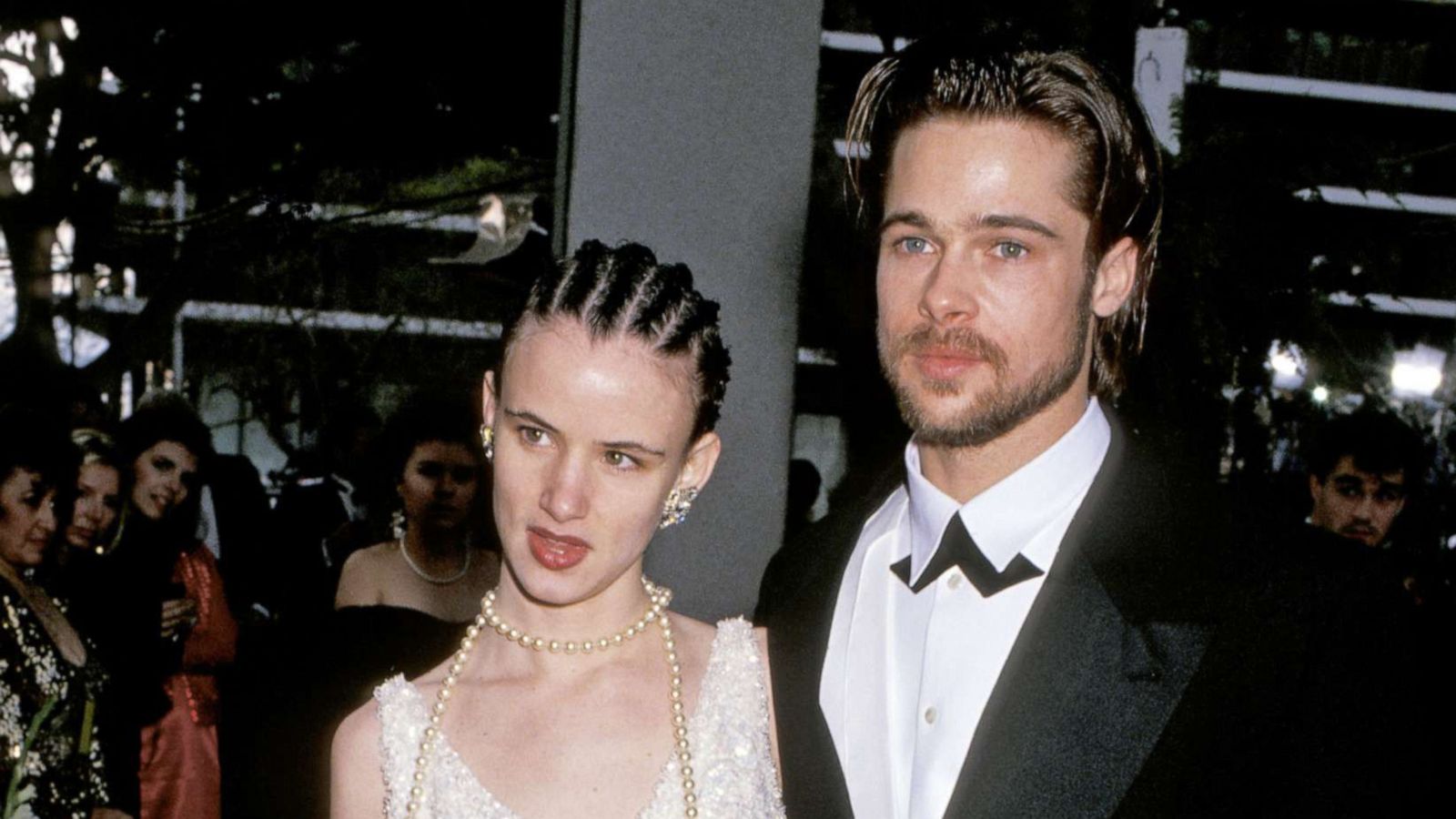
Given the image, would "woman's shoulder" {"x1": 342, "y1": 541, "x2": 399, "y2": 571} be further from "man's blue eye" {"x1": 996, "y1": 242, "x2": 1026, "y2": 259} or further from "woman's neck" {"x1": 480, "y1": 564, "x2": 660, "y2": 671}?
"man's blue eye" {"x1": 996, "y1": 242, "x2": 1026, "y2": 259}

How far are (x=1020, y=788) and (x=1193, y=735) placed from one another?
0.75 feet

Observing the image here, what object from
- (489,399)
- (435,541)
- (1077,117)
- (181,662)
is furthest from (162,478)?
(1077,117)

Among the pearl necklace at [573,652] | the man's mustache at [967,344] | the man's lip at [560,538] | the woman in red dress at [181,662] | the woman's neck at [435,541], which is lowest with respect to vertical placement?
the woman in red dress at [181,662]

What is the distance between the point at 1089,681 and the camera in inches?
73.2

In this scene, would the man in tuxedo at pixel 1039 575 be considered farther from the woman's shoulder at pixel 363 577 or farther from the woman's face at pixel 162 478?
the woman's face at pixel 162 478

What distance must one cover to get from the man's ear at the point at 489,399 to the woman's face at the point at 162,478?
11.6 ft

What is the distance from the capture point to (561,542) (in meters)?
1.87

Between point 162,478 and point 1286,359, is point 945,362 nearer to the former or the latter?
point 1286,359

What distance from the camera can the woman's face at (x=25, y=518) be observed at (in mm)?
3674

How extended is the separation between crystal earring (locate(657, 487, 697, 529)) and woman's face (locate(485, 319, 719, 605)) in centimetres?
4

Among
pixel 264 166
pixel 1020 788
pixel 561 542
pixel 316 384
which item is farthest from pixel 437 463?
pixel 316 384

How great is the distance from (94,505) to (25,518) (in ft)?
2.74

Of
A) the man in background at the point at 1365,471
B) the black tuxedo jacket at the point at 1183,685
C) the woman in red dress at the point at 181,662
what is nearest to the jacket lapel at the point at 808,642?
the black tuxedo jacket at the point at 1183,685

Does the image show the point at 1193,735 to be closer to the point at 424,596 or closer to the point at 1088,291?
the point at 1088,291
